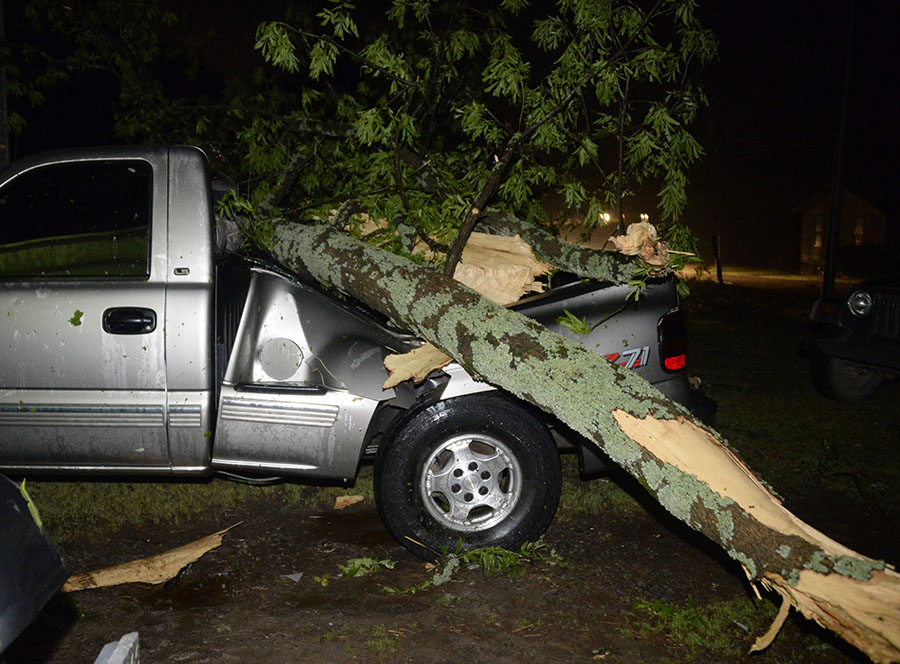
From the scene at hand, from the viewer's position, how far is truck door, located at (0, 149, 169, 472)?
138 inches

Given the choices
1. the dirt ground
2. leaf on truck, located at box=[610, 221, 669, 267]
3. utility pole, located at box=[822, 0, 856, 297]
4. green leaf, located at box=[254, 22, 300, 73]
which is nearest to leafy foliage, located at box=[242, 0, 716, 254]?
green leaf, located at box=[254, 22, 300, 73]

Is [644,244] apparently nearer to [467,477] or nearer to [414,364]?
[414,364]

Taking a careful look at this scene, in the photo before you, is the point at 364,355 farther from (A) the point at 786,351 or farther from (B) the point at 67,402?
(A) the point at 786,351

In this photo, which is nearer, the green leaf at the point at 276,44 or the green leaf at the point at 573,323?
the green leaf at the point at 573,323

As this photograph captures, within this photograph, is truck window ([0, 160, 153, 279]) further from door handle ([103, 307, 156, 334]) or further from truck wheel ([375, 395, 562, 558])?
truck wheel ([375, 395, 562, 558])

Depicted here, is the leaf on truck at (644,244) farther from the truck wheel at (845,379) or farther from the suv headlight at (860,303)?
the truck wheel at (845,379)

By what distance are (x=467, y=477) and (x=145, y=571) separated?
159 centimetres

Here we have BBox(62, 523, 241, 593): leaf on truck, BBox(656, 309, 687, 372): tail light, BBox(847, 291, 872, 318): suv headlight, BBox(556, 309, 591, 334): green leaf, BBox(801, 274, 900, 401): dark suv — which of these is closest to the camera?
BBox(62, 523, 241, 593): leaf on truck

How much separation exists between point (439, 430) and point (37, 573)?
6.74 ft

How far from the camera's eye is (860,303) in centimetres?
657

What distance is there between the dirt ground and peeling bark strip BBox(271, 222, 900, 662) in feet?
1.34

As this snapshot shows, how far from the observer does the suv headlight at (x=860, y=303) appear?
651 cm

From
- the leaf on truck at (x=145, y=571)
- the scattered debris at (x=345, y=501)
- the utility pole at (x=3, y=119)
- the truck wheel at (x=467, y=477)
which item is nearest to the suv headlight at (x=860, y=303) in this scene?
the truck wheel at (x=467, y=477)

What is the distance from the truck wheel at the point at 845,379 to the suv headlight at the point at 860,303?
0.48 m
